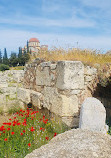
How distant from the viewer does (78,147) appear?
216 cm

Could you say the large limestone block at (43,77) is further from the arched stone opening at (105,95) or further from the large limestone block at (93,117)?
the large limestone block at (93,117)

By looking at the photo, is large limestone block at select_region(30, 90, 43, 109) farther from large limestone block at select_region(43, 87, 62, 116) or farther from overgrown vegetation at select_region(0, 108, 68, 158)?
overgrown vegetation at select_region(0, 108, 68, 158)

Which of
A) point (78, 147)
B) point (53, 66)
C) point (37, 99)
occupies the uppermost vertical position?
point (53, 66)

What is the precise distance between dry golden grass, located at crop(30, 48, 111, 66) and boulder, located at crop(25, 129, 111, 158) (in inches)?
100.0

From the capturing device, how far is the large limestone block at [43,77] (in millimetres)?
4887

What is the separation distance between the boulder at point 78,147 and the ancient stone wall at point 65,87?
1644mm

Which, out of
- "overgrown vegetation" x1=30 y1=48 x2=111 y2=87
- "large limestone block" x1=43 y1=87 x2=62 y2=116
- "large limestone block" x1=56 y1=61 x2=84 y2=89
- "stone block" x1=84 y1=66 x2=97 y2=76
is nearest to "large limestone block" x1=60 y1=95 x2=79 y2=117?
"large limestone block" x1=43 y1=87 x2=62 y2=116

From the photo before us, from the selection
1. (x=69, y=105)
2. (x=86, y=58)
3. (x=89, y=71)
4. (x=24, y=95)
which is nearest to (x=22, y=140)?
(x=69, y=105)

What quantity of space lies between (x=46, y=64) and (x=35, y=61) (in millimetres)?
914

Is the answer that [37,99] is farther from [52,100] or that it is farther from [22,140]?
[22,140]

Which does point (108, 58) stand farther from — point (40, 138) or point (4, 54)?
point (4, 54)

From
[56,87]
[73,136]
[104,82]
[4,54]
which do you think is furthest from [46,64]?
[4,54]

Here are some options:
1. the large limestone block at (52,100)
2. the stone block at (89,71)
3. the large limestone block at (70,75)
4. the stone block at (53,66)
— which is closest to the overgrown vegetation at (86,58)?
the stone block at (89,71)

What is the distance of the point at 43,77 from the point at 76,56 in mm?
1091
